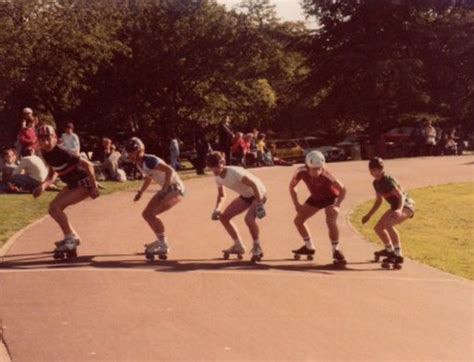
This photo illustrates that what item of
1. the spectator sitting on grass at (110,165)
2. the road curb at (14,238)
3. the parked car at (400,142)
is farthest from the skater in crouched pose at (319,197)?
the parked car at (400,142)

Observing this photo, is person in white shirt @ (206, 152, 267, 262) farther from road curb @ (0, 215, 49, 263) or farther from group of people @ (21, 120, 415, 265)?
road curb @ (0, 215, 49, 263)

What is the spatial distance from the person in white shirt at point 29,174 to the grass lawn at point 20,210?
A: 1.66ft

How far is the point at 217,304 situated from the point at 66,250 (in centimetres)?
344

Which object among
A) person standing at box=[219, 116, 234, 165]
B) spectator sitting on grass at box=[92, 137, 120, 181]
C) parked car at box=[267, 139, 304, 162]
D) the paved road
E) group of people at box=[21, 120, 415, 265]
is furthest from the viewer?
parked car at box=[267, 139, 304, 162]

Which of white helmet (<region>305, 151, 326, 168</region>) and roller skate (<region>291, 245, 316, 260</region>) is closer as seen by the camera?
white helmet (<region>305, 151, 326, 168</region>)

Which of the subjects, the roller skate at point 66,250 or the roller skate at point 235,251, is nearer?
the roller skate at point 66,250

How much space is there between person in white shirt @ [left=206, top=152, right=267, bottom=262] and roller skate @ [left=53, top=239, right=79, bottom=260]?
A: 2.10m

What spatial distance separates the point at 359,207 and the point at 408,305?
10264 millimetres

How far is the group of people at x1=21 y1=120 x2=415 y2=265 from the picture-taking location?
11.1 m

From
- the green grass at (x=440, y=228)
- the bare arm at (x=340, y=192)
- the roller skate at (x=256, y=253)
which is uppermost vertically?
the bare arm at (x=340, y=192)

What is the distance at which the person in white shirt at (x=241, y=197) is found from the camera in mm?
10977

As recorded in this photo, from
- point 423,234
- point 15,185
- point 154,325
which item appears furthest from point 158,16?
point 154,325

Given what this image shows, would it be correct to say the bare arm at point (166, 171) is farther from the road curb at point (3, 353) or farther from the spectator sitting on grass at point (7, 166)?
the spectator sitting on grass at point (7, 166)

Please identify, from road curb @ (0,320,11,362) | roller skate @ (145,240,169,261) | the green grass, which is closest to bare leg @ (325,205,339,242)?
the green grass
